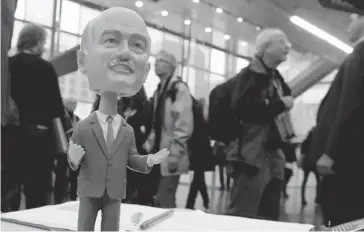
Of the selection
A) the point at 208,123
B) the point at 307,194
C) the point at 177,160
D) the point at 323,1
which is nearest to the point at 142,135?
the point at 177,160

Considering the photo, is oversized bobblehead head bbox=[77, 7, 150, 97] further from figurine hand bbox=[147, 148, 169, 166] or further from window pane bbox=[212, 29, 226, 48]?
window pane bbox=[212, 29, 226, 48]

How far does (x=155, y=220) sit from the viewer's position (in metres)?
0.60

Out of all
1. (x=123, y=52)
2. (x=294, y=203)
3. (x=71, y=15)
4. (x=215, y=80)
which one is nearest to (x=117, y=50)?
(x=123, y=52)

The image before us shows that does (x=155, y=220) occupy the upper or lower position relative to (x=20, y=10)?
lower

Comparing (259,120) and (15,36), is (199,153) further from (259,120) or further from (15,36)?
(15,36)

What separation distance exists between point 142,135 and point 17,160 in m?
0.20

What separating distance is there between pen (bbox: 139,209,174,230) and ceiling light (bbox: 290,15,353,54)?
0.36m

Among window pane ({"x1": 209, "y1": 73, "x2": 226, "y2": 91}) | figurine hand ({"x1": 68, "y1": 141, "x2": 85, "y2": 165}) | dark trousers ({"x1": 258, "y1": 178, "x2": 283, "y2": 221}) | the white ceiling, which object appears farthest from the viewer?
dark trousers ({"x1": 258, "y1": 178, "x2": 283, "y2": 221})

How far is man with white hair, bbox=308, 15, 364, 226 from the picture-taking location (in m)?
0.72

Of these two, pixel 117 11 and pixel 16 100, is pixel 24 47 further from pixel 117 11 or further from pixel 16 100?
pixel 117 11

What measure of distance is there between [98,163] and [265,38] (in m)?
0.47

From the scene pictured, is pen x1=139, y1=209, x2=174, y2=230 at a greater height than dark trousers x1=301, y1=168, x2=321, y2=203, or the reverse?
dark trousers x1=301, y1=168, x2=321, y2=203

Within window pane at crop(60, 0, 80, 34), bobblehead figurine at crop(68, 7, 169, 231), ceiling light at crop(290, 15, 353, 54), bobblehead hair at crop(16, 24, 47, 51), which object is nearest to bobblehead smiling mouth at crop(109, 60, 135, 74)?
bobblehead figurine at crop(68, 7, 169, 231)

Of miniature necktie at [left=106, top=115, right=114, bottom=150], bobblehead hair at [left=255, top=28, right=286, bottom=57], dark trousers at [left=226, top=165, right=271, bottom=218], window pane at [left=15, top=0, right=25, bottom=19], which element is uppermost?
bobblehead hair at [left=255, top=28, right=286, bottom=57]
